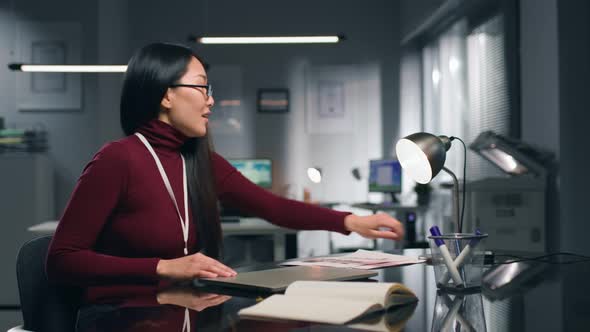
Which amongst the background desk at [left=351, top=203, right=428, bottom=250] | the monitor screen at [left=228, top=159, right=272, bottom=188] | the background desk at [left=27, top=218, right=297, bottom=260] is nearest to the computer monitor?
the background desk at [left=351, top=203, right=428, bottom=250]

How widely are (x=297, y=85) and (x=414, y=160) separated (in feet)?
16.9

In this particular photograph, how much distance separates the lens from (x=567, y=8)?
322 cm

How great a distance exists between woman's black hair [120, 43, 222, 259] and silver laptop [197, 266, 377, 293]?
0.29 m

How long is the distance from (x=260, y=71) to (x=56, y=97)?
2050 mm

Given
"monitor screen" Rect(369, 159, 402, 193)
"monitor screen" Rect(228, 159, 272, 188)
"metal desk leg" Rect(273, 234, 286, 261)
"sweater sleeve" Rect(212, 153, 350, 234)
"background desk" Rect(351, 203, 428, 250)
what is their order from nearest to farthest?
"sweater sleeve" Rect(212, 153, 350, 234) < "metal desk leg" Rect(273, 234, 286, 261) < "background desk" Rect(351, 203, 428, 250) < "monitor screen" Rect(228, 159, 272, 188) < "monitor screen" Rect(369, 159, 402, 193)

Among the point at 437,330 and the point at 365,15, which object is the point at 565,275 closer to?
the point at 437,330

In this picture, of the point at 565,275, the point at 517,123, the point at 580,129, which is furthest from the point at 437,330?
the point at 517,123

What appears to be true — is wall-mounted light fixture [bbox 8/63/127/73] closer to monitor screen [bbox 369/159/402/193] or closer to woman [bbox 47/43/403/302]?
monitor screen [bbox 369/159/402/193]

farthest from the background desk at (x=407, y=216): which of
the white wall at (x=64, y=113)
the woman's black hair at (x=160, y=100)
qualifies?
the woman's black hair at (x=160, y=100)

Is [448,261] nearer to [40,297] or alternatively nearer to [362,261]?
[362,261]

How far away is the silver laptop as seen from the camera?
1106 millimetres

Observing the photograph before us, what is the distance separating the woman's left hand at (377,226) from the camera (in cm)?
150

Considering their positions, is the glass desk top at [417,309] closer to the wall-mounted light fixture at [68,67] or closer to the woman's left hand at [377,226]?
the woman's left hand at [377,226]

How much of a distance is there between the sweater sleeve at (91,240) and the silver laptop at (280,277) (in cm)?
15
